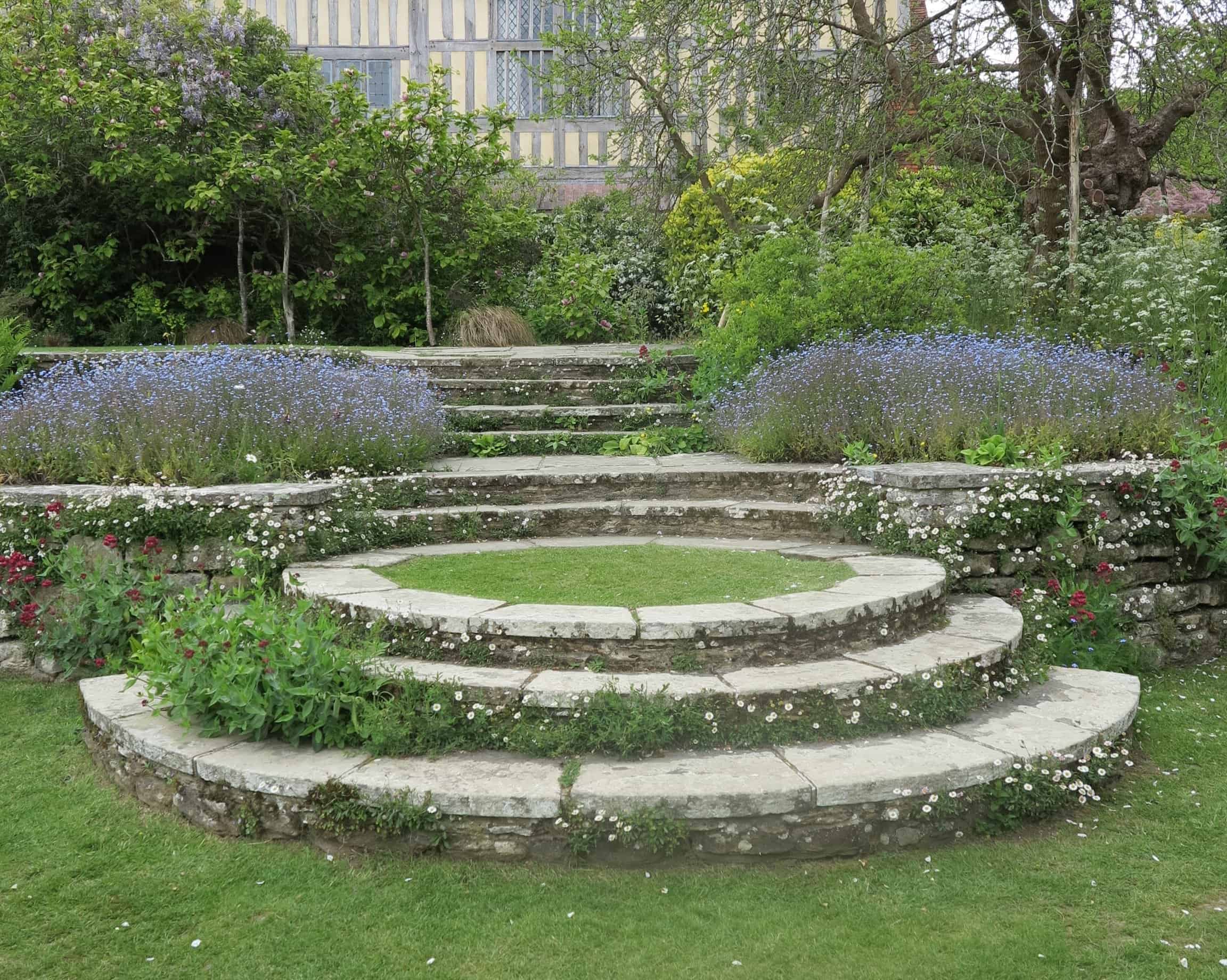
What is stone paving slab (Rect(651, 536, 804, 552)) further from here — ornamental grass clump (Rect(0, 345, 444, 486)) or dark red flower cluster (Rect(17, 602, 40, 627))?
dark red flower cluster (Rect(17, 602, 40, 627))

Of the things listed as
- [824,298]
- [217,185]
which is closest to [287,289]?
[217,185]

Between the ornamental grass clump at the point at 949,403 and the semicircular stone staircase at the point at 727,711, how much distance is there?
1.08m

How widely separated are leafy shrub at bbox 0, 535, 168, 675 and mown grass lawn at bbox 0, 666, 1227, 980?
123 cm

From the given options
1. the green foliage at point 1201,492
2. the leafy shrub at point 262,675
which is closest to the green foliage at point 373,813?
the leafy shrub at point 262,675

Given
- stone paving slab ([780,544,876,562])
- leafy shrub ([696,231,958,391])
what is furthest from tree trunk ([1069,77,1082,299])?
stone paving slab ([780,544,876,562])

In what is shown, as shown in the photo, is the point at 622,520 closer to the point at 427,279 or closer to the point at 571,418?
the point at 571,418

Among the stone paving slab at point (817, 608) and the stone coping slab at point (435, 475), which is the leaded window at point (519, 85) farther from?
the stone paving slab at point (817, 608)

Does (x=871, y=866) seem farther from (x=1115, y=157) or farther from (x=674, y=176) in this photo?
(x=674, y=176)

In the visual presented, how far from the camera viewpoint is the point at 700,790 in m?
2.79

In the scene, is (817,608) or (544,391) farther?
(544,391)

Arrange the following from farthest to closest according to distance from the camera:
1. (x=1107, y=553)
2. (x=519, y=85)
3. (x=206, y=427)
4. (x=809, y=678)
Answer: (x=519, y=85)
(x=206, y=427)
(x=1107, y=553)
(x=809, y=678)

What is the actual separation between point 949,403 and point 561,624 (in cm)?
286

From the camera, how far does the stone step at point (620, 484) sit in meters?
5.35

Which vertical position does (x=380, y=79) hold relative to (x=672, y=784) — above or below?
above
